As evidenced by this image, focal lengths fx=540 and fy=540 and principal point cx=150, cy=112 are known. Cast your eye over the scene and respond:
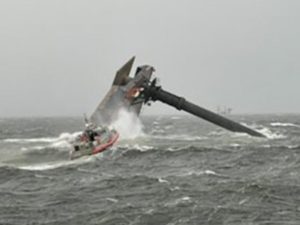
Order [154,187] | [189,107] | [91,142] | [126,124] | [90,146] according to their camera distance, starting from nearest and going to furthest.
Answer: [154,187]
[90,146]
[91,142]
[189,107]
[126,124]

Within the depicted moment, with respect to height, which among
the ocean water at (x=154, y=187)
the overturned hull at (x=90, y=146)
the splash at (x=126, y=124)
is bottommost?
the ocean water at (x=154, y=187)

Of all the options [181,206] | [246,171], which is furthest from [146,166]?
[181,206]

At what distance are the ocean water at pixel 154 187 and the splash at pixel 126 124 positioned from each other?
20.1m

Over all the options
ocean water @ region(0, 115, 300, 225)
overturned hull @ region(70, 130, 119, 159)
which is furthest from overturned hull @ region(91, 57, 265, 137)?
ocean water @ region(0, 115, 300, 225)

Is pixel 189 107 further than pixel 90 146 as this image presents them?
Yes

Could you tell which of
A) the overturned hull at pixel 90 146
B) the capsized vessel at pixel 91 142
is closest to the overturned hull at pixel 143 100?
the capsized vessel at pixel 91 142

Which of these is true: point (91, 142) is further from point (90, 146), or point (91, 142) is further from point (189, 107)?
point (189, 107)

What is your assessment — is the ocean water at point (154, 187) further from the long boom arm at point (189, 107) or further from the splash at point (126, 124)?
the long boom arm at point (189, 107)

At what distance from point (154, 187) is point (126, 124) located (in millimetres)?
44141

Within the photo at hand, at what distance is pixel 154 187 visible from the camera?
34938 millimetres

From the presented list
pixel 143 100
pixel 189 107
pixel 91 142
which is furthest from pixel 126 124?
pixel 91 142

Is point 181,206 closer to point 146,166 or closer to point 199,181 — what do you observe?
point 199,181

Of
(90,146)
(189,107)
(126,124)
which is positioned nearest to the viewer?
(90,146)

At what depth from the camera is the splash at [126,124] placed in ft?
254
